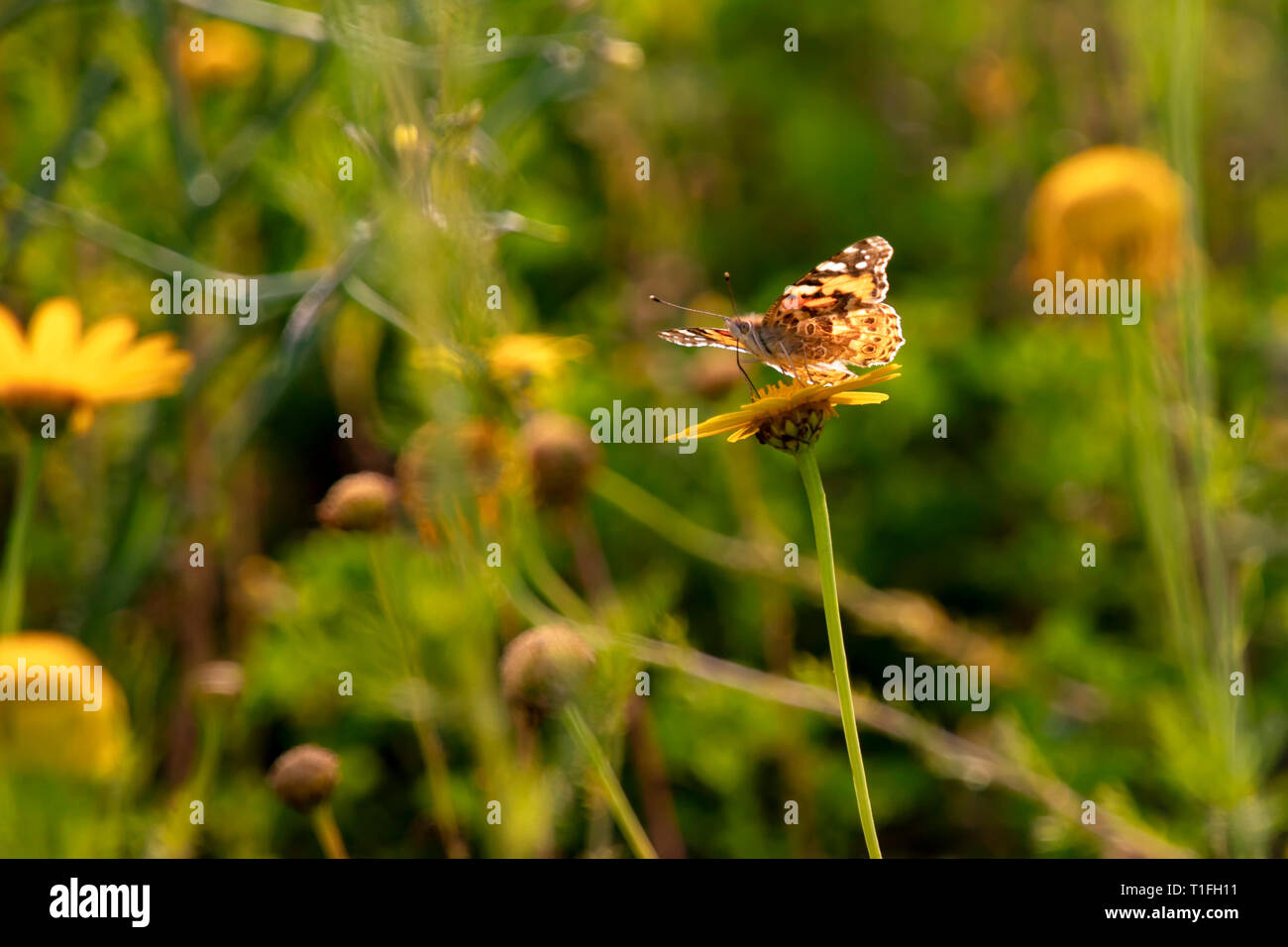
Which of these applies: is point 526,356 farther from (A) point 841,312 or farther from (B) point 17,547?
(B) point 17,547

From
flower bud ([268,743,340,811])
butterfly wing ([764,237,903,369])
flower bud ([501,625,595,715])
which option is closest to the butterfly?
butterfly wing ([764,237,903,369])

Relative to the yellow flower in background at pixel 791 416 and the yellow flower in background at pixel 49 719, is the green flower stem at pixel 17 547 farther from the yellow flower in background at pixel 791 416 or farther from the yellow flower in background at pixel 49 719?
the yellow flower in background at pixel 791 416

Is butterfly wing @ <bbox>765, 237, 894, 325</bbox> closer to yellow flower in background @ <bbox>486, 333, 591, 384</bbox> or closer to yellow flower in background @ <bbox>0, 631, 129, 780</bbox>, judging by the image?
yellow flower in background @ <bbox>486, 333, 591, 384</bbox>

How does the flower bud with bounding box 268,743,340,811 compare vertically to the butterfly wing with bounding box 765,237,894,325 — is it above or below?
below

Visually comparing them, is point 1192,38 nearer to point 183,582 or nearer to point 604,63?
point 604,63

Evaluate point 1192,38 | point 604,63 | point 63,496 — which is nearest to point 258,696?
point 63,496

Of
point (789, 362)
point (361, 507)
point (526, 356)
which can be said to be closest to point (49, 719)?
point (361, 507)

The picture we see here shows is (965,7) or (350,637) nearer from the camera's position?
(350,637)
